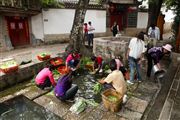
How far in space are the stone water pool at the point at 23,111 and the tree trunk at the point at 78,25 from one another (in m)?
4.37

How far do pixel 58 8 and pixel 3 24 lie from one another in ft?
14.1

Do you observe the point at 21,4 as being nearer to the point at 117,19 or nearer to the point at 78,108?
the point at 78,108

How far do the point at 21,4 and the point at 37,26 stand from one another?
2.14m

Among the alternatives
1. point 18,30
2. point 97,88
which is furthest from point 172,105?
point 18,30

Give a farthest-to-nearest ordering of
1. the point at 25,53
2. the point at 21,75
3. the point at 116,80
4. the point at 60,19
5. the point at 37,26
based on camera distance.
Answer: the point at 60,19, the point at 37,26, the point at 25,53, the point at 21,75, the point at 116,80

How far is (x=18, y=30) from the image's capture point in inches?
457

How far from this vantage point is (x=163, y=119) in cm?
388

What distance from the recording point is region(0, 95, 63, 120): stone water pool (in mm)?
4359

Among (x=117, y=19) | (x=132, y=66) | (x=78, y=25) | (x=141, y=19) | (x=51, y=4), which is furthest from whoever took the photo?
(x=141, y=19)

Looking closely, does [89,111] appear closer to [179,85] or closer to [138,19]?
[179,85]

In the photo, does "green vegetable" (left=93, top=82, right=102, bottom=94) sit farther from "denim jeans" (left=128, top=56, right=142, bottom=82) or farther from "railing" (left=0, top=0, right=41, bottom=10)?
"railing" (left=0, top=0, right=41, bottom=10)

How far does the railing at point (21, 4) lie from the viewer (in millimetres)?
9668

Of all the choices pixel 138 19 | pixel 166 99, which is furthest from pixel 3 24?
pixel 138 19

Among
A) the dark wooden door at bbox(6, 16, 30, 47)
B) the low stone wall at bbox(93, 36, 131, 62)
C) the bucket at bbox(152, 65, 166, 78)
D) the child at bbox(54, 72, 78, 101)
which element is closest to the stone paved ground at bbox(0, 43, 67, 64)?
the dark wooden door at bbox(6, 16, 30, 47)
